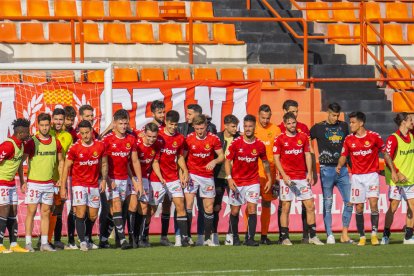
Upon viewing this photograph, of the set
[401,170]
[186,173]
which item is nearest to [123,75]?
[186,173]

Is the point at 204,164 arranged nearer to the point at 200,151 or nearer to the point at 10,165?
the point at 200,151

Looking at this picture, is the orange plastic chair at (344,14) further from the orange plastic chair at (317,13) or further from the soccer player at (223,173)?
the soccer player at (223,173)

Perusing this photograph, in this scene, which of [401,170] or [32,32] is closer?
→ [401,170]

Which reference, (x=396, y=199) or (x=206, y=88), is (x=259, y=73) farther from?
(x=396, y=199)

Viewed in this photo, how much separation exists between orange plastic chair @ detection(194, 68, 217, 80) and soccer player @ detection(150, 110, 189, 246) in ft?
16.8

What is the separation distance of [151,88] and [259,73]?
3129 millimetres

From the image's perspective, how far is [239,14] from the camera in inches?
1011

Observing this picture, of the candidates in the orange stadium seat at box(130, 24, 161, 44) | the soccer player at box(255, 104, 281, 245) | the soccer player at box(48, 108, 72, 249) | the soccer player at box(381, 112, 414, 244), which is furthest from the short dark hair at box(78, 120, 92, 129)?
the orange stadium seat at box(130, 24, 161, 44)

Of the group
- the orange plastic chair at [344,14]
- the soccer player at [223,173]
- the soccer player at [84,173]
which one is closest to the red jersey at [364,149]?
the soccer player at [223,173]

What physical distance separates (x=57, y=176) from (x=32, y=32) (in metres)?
6.23

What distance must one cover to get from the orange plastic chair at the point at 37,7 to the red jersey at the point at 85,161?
7346 millimetres

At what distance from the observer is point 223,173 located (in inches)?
736

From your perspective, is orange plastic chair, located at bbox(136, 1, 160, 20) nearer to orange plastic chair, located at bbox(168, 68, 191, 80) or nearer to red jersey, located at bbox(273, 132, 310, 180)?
orange plastic chair, located at bbox(168, 68, 191, 80)

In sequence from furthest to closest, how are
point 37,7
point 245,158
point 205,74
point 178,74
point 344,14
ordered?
point 344,14 → point 37,7 → point 205,74 → point 178,74 → point 245,158
